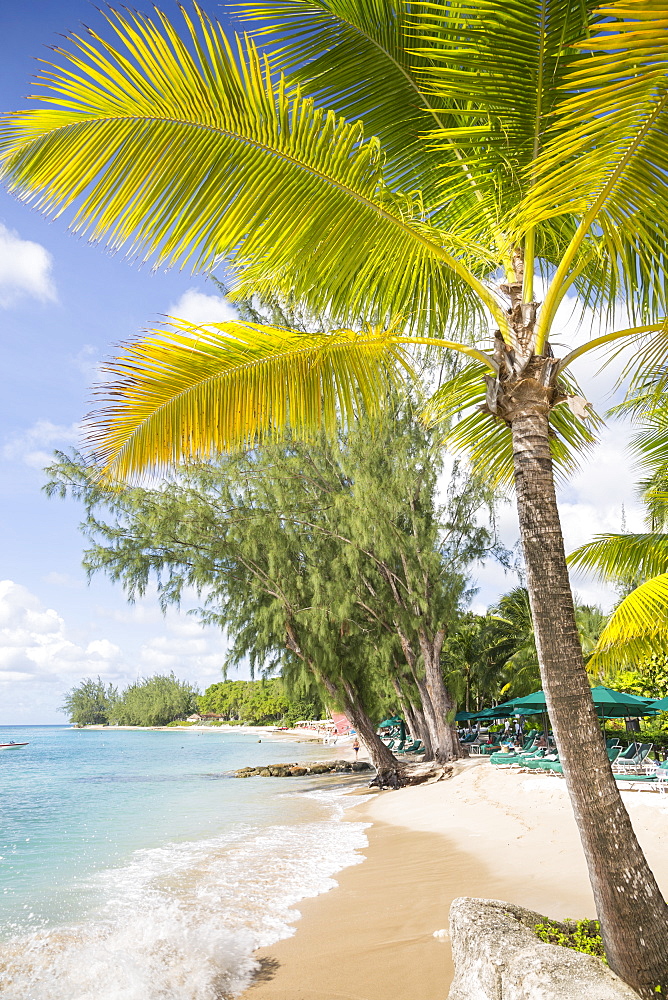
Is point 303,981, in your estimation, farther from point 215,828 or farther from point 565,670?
point 215,828

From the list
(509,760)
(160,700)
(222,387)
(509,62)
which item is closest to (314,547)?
(509,760)

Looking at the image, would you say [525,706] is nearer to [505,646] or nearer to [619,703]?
[619,703]

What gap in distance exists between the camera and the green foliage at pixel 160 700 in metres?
125

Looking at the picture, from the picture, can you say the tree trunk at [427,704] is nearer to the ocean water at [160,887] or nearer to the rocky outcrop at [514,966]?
the ocean water at [160,887]

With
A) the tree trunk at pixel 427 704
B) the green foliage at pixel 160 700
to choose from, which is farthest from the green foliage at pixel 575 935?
the green foliage at pixel 160 700

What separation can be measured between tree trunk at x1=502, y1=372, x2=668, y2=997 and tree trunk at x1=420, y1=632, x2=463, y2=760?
1670cm

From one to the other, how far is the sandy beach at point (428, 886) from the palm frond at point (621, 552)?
3537 millimetres

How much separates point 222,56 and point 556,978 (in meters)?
4.88

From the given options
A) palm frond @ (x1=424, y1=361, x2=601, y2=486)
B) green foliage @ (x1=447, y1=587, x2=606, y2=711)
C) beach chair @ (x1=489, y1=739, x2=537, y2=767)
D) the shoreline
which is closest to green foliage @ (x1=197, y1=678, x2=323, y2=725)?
the shoreline

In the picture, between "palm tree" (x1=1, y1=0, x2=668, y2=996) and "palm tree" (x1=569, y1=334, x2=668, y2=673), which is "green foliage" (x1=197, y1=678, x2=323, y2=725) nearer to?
"palm tree" (x1=569, y1=334, x2=668, y2=673)

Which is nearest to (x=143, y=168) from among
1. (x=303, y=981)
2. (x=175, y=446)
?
(x=175, y=446)

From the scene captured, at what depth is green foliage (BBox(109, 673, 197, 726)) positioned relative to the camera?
125000mm

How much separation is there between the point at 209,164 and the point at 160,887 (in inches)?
399

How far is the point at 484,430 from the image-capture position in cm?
579
